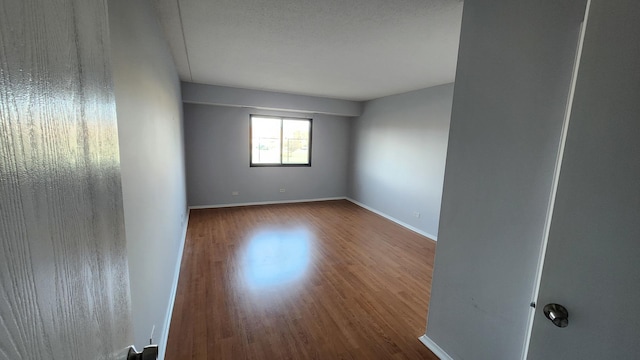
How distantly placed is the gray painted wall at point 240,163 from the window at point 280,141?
14cm

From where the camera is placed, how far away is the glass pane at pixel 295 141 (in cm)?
598

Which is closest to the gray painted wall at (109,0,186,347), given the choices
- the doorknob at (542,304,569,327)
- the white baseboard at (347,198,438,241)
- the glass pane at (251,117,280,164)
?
the doorknob at (542,304,569,327)

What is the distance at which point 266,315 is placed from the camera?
7.36 ft

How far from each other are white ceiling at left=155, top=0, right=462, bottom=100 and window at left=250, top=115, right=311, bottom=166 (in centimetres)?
186

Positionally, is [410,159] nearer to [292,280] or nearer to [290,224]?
[290,224]

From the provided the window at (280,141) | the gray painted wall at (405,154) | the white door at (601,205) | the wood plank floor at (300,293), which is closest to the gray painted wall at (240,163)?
the window at (280,141)

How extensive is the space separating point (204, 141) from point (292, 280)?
366 cm

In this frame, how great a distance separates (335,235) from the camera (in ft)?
13.8

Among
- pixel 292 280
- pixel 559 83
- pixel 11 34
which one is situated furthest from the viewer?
pixel 292 280

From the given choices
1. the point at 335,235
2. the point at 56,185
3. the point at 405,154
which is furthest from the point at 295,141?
the point at 56,185

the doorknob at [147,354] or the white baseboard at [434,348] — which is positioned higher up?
the doorknob at [147,354]

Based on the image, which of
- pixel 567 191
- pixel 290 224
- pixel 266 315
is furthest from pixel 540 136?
pixel 290 224

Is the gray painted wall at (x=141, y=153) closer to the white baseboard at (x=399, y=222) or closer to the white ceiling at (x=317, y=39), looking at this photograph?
the white ceiling at (x=317, y=39)

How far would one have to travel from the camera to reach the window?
18.8 ft
